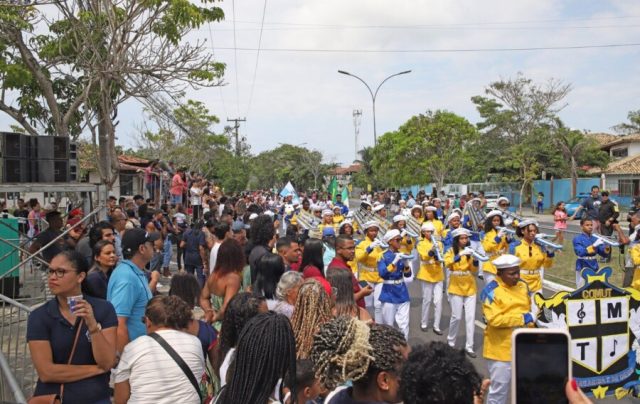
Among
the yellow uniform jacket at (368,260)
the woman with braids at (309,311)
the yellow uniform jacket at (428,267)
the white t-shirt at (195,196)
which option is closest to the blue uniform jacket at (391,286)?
the yellow uniform jacket at (368,260)

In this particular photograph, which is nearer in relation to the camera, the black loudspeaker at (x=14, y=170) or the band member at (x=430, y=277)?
the black loudspeaker at (x=14, y=170)

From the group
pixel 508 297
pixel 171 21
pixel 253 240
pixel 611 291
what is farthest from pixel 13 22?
pixel 611 291

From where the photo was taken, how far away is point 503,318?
505 cm

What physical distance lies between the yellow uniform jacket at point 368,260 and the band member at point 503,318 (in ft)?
9.97

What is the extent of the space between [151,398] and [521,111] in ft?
145

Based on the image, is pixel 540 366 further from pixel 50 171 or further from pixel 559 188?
pixel 559 188

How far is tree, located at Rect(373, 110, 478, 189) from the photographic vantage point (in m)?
35.8

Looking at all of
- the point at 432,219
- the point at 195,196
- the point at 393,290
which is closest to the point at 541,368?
the point at 393,290

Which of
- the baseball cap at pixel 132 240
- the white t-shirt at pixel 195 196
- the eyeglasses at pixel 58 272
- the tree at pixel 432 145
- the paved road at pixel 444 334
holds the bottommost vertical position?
the paved road at pixel 444 334

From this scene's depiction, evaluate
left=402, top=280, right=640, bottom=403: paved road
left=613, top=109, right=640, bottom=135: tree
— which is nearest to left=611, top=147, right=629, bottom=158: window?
left=613, top=109, right=640, bottom=135: tree

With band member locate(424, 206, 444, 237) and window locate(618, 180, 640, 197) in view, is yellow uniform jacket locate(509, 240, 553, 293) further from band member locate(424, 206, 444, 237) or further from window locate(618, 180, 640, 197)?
window locate(618, 180, 640, 197)

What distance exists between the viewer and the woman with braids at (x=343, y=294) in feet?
14.5

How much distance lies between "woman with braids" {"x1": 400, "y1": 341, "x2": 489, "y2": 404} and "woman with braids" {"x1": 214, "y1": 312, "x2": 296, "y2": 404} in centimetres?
61

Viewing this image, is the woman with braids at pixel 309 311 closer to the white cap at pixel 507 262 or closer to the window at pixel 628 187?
the white cap at pixel 507 262
